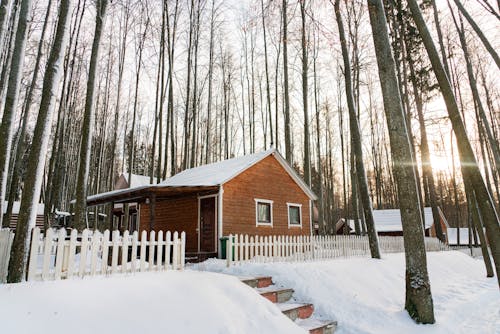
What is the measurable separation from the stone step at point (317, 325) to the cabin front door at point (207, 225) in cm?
765

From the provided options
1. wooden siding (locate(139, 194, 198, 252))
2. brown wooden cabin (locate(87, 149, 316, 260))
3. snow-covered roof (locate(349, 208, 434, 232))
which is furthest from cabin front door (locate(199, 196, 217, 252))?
snow-covered roof (locate(349, 208, 434, 232))

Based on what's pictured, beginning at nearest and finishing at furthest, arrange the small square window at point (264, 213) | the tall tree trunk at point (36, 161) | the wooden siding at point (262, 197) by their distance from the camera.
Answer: the tall tree trunk at point (36, 161)
the wooden siding at point (262, 197)
the small square window at point (264, 213)

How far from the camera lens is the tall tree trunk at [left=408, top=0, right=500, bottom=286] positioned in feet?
18.4

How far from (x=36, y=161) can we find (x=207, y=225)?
947 cm

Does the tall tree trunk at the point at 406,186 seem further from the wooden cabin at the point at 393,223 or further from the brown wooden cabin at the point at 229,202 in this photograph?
the wooden cabin at the point at 393,223

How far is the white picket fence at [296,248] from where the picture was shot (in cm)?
929

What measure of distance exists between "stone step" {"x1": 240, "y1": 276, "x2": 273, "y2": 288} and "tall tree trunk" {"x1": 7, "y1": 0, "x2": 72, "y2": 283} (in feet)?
13.7

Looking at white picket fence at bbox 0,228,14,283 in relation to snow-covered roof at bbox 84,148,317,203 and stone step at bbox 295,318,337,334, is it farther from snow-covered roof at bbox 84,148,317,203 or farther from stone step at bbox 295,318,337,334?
snow-covered roof at bbox 84,148,317,203

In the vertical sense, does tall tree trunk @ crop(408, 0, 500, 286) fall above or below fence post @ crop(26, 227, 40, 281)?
above

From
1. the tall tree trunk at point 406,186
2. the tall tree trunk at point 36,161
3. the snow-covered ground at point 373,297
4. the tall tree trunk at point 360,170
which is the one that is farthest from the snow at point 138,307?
the tall tree trunk at point 360,170

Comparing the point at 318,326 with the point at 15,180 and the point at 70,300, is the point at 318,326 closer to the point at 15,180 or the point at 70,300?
the point at 70,300

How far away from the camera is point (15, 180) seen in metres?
13.9

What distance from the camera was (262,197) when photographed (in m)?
15.1

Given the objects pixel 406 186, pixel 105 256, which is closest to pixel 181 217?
pixel 105 256
